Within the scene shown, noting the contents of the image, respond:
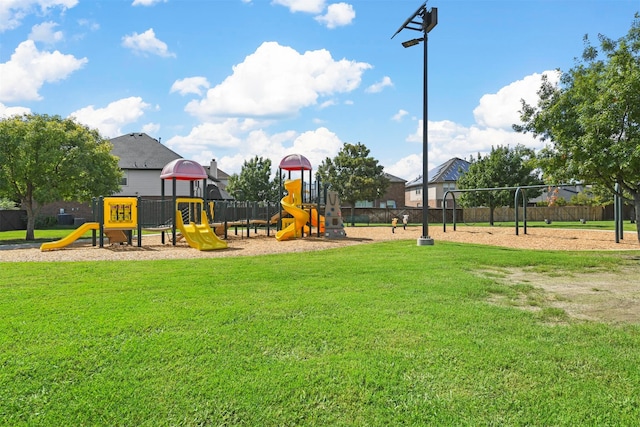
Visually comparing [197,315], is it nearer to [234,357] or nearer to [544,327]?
[234,357]

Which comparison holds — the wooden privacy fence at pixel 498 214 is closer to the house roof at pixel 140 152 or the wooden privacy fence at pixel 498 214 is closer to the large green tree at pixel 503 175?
the large green tree at pixel 503 175

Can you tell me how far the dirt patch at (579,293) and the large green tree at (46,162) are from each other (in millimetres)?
19488

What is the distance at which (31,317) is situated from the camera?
5.45 meters

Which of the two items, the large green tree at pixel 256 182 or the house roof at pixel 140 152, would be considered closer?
the house roof at pixel 140 152

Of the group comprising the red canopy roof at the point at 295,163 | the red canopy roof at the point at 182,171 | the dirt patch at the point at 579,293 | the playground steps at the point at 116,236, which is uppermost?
the red canopy roof at the point at 295,163

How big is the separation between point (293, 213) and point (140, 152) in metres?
32.5

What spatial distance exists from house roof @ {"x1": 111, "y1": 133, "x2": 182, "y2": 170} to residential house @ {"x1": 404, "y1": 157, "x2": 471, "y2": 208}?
1276 inches

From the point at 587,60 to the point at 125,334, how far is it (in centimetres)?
2147

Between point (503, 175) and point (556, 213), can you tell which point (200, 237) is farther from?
point (556, 213)

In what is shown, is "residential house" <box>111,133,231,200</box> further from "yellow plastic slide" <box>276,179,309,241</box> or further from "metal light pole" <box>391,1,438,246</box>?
"metal light pole" <box>391,1,438,246</box>

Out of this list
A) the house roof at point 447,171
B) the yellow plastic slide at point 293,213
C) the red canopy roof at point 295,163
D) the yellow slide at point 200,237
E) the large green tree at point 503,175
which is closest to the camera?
the yellow slide at point 200,237

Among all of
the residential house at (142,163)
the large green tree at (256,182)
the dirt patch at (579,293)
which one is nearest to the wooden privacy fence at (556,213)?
the large green tree at (256,182)

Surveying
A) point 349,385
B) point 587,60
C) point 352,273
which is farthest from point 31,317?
point 587,60

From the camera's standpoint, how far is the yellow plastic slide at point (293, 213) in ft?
66.0
